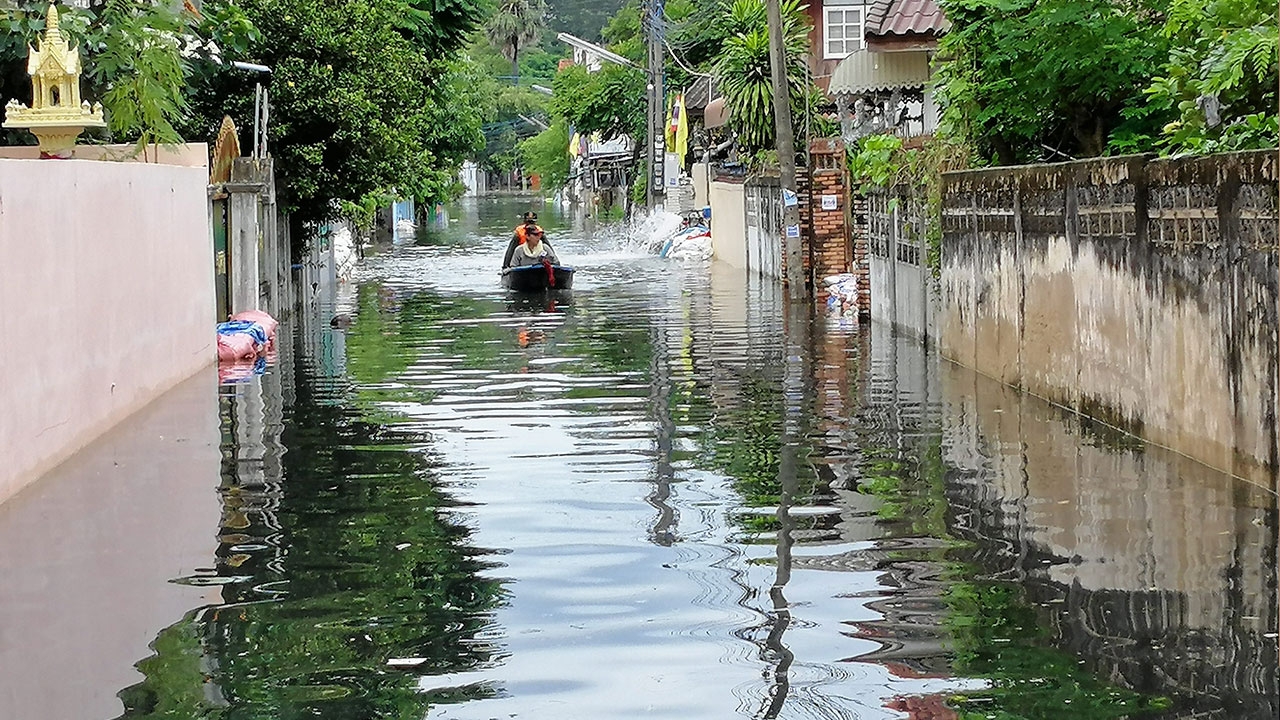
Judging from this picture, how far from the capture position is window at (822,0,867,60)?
144 feet

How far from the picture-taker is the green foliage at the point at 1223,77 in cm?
1350

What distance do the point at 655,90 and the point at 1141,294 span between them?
4660 cm

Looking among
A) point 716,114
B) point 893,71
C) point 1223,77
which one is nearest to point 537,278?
point 893,71

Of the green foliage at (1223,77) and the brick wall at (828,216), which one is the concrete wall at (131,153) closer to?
the green foliage at (1223,77)

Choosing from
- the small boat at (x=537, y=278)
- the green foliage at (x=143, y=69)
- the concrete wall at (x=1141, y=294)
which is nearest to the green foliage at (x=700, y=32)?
the small boat at (x=537, y=278)

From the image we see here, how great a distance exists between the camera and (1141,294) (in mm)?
12820

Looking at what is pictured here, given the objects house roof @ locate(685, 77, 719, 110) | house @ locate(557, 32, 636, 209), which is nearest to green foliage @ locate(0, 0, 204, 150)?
house roof @ locate(685, 77, 719, 110)

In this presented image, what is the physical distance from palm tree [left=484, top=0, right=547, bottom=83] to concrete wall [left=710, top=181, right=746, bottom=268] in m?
90.5

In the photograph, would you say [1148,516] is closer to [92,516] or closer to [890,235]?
[92,516]

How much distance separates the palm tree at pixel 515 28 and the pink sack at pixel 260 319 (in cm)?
11591

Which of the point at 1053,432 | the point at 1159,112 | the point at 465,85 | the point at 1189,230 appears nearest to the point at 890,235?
the point at 1159,112

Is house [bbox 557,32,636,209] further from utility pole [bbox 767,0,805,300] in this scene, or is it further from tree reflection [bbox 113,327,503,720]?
tree reflection [bbox 113,327,503,720]

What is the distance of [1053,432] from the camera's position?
13.6 m

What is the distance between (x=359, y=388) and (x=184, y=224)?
2.74 metres
